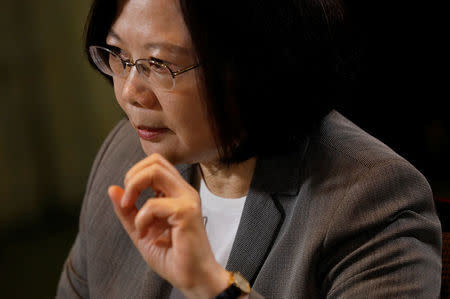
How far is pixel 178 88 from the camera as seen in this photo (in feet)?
3.78

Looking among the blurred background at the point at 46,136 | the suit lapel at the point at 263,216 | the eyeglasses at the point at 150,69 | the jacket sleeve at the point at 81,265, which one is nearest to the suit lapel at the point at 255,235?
the suit lapel at the point at 263,216

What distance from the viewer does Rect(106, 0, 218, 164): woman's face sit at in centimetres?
112

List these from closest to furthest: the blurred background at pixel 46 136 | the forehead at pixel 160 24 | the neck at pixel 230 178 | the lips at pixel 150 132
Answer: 1. the forehead at pixel 160 24
2. the lips at pixel 150 132
3. the neck at pixel 230 178
4. the blurred background at pixel 46 136

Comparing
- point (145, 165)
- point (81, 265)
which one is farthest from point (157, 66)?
point (81, 265)

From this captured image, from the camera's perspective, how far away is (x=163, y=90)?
3.82ft

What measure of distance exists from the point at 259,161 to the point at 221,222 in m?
0.19

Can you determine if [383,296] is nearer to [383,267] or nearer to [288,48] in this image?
[383,267]

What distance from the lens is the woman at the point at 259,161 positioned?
1044mm

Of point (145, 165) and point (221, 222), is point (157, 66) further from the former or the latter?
point (221, 222)

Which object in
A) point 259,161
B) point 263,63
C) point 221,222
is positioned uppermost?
point 263,63

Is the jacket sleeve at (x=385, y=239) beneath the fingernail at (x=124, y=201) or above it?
beneath

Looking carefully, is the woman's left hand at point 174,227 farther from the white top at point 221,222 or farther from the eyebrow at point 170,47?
the white top at point 221,222

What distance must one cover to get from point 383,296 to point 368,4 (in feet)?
3.87

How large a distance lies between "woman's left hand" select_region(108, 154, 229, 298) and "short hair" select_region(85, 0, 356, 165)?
221 millimetres
